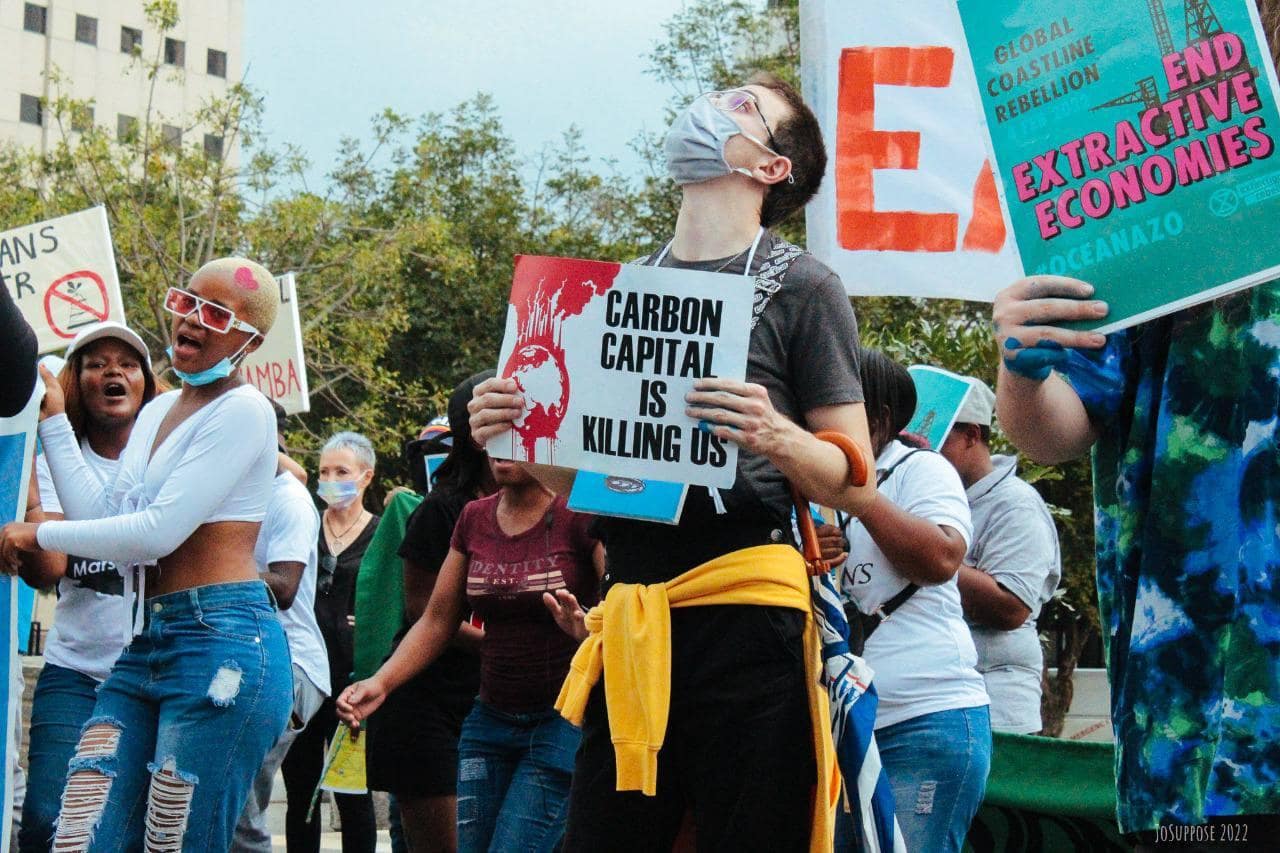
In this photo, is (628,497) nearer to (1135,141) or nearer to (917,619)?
(1135,141)

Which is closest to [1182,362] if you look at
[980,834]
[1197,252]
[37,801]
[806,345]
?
[1197,252]

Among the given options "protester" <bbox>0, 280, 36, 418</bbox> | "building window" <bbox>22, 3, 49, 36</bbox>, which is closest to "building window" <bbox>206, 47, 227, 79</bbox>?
"building window" <bbox>22, 3, 49, 36</bbox>

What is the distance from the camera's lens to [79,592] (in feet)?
19.6

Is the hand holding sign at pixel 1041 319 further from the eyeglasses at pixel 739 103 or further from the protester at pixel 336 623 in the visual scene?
the protester at pixel 336 623

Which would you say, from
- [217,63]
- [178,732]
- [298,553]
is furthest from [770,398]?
[217,63]

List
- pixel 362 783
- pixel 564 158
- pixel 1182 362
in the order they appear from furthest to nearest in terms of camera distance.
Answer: pixel 564 158 < pixel 362 783 < pixel 1182 362

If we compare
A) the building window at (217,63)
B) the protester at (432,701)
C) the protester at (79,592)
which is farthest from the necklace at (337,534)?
the building window at (217,63)

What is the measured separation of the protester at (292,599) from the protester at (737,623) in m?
3.39

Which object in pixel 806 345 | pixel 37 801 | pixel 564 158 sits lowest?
pixel 37 801

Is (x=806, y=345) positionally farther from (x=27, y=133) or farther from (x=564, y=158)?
(x=27, y=133)

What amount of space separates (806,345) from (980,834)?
3050 millimetres

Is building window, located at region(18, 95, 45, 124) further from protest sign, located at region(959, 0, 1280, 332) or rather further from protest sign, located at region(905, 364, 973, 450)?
→ protest sign, located at region(959, 0, 1280, 332)

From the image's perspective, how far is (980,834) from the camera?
582cm

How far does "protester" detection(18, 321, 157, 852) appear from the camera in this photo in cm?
575
